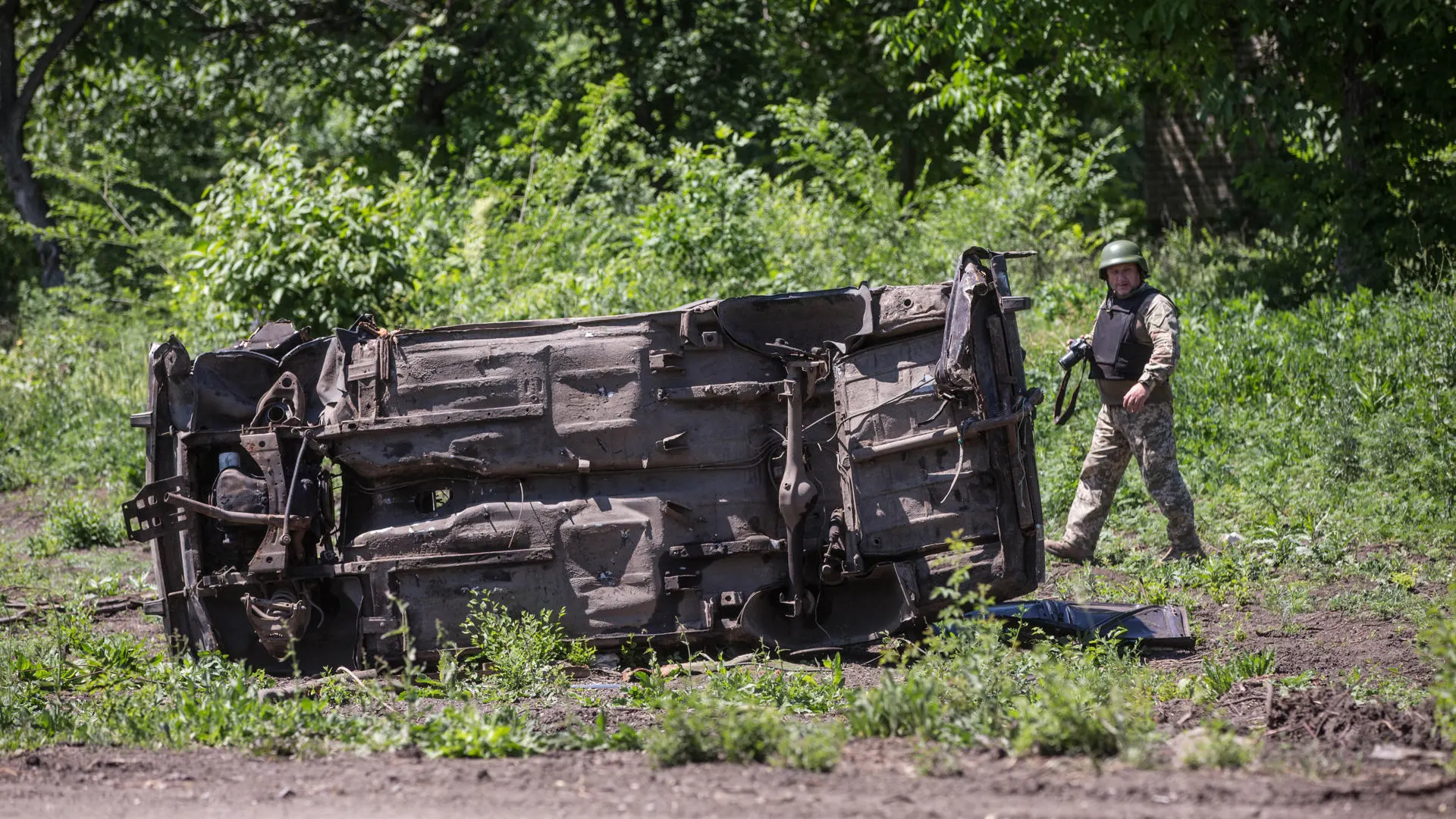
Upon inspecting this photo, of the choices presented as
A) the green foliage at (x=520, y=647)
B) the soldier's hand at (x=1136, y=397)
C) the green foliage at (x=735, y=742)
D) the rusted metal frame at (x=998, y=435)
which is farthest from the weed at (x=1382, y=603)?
the green foliage at (x=520, y=647)

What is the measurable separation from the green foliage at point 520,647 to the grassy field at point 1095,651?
2 cm

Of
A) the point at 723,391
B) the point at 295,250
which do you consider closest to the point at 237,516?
the point at 723,391

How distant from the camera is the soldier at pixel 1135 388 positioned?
25.1 feet

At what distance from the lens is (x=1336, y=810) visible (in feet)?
13.0

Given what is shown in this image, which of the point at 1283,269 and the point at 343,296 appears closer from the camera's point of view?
the point at 343,296

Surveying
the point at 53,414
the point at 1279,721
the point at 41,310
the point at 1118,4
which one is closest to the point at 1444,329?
the point at 1118,4

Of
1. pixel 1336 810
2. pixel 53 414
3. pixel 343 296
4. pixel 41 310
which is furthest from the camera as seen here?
pixel 41 310

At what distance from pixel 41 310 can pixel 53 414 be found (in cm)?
605

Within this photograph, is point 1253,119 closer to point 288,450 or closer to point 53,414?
point 288,450

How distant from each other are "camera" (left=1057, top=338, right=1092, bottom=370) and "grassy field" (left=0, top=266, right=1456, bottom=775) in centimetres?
131

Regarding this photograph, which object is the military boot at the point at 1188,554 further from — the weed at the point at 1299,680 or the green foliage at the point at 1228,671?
the weed at the point at 1299,680

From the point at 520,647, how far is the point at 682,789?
2.01m

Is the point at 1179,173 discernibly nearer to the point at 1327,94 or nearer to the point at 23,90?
the point at 1327,94

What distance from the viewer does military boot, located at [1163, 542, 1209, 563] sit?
8.01 m
